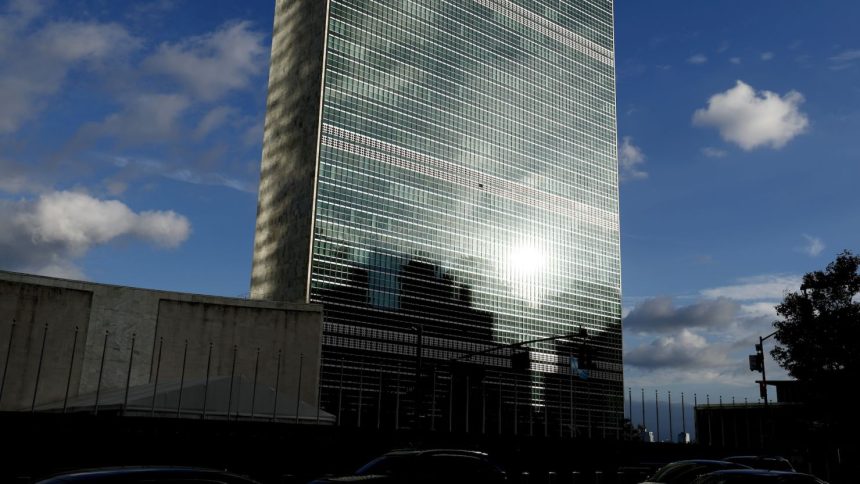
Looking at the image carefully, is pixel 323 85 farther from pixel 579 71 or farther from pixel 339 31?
pixel 579 71

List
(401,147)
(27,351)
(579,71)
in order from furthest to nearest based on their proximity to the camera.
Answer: (579,71)
(401,147)
(27,351)

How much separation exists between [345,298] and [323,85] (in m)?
40.8

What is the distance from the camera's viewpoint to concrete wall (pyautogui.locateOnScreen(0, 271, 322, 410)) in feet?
162

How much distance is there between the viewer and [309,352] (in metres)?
58.2

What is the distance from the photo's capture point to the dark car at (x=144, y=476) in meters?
7.09

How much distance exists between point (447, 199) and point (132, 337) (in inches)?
4303

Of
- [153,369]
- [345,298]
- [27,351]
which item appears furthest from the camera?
[345,298]

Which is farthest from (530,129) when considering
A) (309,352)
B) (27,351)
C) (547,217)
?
(27,351)

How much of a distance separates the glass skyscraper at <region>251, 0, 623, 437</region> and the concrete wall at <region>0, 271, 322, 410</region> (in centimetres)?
6122

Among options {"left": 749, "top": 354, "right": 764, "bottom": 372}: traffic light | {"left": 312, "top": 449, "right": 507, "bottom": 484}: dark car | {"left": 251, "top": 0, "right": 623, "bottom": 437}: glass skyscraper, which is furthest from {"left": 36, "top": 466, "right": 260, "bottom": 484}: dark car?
{"left": 251, "top": 0, "right": 623, "bottom": 437}: glass skyscraper

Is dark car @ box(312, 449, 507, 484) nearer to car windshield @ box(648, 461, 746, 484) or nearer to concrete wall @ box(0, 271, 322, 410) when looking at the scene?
car windshield @ box(648, 461, 746, 484)

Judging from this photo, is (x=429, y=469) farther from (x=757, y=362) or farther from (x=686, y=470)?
(x=757, y=362)

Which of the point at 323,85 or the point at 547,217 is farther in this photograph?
the point at 547,217

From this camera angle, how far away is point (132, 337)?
5191cm
